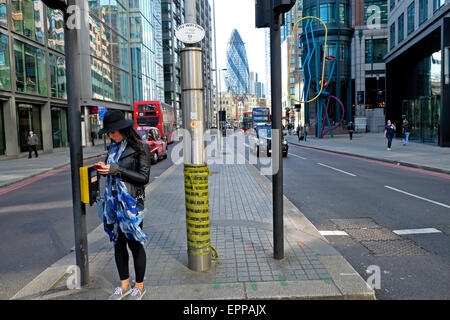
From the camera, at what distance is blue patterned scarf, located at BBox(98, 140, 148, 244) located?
10.3ft

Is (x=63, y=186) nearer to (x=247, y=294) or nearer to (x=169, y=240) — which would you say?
(x=169, y=240)

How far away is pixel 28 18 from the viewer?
23891 mm

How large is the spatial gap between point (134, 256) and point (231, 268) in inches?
46.8

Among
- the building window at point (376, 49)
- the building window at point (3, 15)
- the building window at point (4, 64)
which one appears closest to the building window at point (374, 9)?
the building window at point (376, 49)

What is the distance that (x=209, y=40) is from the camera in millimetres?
126625

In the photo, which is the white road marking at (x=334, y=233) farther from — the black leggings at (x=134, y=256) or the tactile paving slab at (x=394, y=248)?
the black leggings at (x=134, y=256)

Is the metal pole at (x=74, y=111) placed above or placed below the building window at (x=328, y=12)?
below

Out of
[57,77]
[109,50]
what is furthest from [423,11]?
[109,50]

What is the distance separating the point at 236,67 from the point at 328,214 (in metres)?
200

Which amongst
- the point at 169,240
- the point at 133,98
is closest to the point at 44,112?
the point at 133,98

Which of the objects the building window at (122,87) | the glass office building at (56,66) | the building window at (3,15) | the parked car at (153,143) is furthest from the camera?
the building window at (122,87)

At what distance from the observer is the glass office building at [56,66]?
21750mm

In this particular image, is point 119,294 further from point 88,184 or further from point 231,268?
point 231,268

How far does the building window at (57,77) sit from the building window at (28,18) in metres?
2.20
